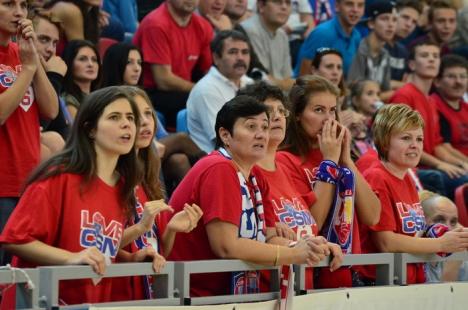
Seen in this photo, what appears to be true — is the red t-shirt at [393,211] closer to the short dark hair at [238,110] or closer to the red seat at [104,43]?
the short dark hair at [238,110]

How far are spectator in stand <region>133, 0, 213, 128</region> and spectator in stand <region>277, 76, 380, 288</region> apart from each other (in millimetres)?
2952

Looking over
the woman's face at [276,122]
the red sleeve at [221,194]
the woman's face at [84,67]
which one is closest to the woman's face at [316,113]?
the woman's face at [276,122]

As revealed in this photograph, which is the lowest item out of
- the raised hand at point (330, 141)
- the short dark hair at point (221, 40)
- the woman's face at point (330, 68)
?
the raised hand at point (330, 141)

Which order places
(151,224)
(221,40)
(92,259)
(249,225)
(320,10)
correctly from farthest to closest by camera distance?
(320,10) < (221,40) < (249,225) < (151,224) < (92,259)

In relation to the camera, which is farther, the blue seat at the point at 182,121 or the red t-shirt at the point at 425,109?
the red t-shirt at the point at 425,109

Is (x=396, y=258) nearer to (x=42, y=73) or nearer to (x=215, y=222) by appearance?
(x=215, y=222)

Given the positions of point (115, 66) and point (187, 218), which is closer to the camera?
point (187, 218)

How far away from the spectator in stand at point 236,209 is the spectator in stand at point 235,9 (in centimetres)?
551

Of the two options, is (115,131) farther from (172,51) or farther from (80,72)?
(172,51)

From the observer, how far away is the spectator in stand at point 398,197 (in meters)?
5.61

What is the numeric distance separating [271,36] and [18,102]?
17.0ft

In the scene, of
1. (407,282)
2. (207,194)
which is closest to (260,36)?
(407,282)

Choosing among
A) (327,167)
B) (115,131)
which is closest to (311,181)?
(327,167)

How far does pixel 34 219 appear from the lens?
13.8 feet
